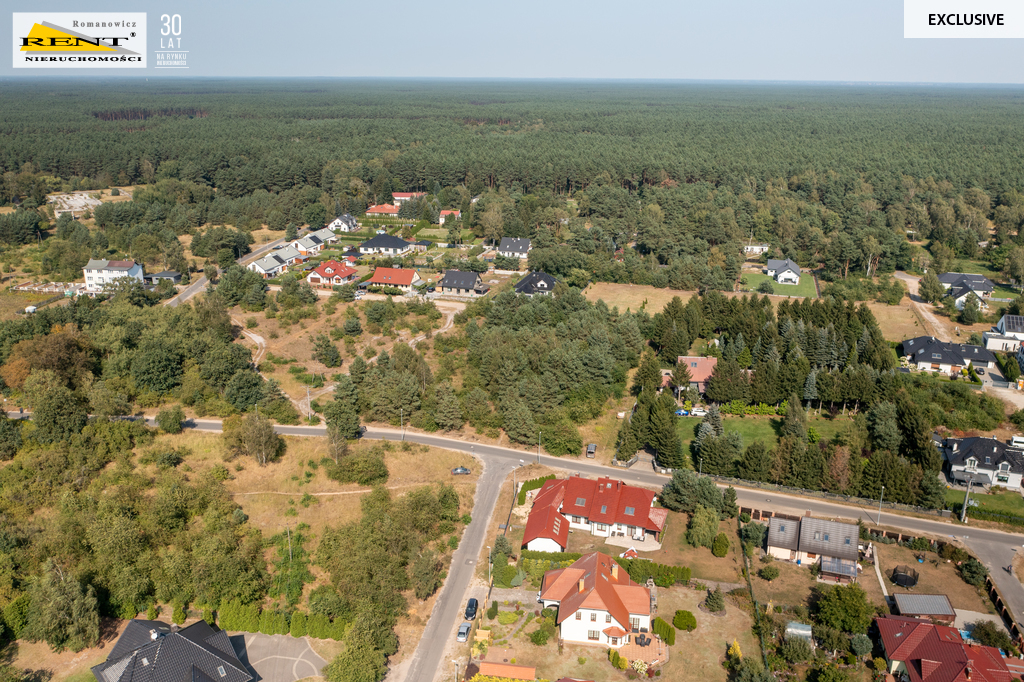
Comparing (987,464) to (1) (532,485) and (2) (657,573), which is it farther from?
(1) (532,485)

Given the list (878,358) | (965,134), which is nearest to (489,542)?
(878,358)

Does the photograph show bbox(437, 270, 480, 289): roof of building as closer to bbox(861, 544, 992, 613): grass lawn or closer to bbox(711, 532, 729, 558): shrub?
bbox(711, 532, 729, 558): shrub

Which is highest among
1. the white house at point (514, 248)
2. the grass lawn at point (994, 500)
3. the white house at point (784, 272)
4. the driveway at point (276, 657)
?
the white house at point (514, 248)

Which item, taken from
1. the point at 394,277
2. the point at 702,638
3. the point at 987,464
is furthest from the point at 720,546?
the point at 394,277

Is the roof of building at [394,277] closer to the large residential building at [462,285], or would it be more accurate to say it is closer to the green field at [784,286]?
the large residential building at [462,285]

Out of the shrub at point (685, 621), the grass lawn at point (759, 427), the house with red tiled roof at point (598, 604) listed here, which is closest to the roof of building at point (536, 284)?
the grass lawn at point (759, 427)
